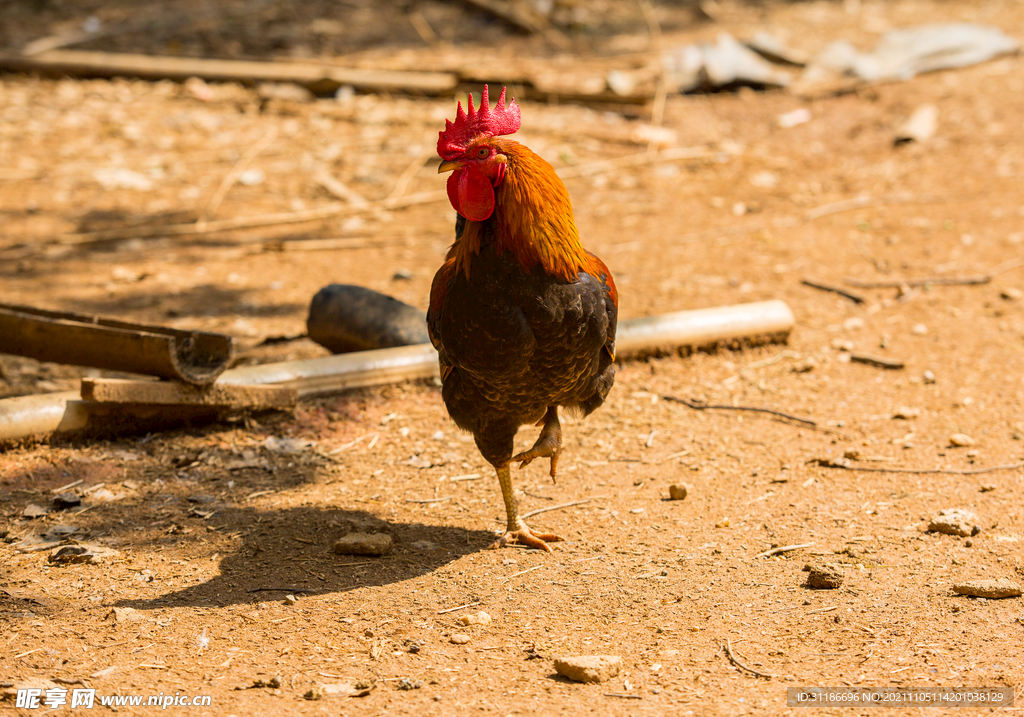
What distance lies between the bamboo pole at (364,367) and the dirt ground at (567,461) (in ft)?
0.42

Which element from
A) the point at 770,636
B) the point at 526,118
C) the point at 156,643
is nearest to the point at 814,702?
the point at 770,636

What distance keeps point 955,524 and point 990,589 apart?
20.4 inches

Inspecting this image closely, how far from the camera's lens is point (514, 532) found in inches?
151

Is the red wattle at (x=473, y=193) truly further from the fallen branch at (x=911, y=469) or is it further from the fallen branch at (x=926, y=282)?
the fallen branch at (x=926, y=282)

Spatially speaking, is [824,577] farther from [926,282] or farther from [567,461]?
[926,282]

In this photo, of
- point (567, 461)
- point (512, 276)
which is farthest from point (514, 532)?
point (512, 276)

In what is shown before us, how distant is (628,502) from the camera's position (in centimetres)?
404

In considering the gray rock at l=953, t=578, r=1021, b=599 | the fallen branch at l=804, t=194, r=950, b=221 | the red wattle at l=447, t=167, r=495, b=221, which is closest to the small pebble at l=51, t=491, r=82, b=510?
the red wattle at l=447, t=167, r=495, b=221

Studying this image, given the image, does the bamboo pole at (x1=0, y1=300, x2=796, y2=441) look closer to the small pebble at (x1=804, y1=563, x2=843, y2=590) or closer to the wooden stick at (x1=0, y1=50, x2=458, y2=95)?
the small pebble at (x1=804, y1=563, x2=843, y2=590)

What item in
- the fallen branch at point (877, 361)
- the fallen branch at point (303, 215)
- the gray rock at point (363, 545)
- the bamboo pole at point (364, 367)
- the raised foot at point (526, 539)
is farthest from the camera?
the fallen branch at point (303, 215)

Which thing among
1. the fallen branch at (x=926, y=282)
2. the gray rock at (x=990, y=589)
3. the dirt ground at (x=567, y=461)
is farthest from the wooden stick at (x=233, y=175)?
the gray rock at (x=990, y=589)

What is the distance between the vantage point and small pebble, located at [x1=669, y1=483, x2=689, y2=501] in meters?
4.01

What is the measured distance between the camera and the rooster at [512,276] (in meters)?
3.24

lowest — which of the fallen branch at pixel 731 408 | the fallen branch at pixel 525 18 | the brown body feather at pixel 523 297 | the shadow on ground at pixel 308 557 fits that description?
the shadow on ground at pixel 308 557
